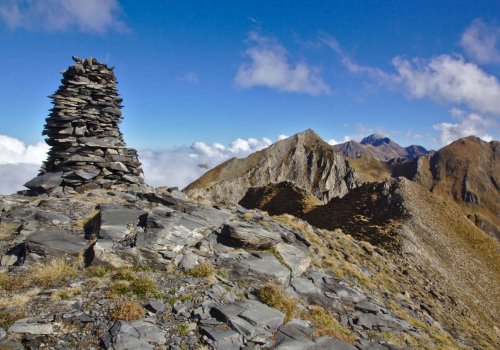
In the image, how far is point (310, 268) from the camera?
19.3m

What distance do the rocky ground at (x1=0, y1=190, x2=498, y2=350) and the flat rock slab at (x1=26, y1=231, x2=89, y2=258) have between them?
4cm

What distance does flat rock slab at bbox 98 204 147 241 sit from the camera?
15836 mm

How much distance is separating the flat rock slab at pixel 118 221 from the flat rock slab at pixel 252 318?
610 centimetres

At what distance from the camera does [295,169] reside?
468 feet

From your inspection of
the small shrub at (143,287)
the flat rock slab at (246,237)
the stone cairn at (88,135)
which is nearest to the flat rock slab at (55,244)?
the small shrub at (143,287)

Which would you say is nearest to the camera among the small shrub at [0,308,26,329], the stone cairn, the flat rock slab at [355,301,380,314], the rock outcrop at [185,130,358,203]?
the small shrub at [0,308,26,329]

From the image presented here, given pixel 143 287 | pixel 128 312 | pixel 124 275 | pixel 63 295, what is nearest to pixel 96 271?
pixel 124 275

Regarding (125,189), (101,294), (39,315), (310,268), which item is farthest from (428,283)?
(39,315)

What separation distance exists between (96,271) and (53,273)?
143cm

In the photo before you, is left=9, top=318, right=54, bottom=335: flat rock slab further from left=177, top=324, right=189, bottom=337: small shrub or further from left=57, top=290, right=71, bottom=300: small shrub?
left=177, top=324, right=189, bottom=337: small shrub

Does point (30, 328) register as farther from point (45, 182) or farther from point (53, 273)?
point (45, 182)

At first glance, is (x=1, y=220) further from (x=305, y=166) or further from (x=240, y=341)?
(x=305, y=166)

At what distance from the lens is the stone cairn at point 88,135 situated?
25.3 metres

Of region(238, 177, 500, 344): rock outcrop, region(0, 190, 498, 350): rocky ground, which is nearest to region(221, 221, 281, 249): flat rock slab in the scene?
region(0, 190, 498, 350): rocky ground
